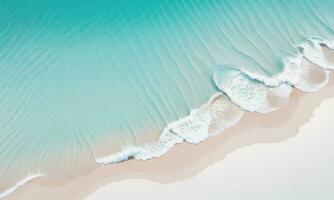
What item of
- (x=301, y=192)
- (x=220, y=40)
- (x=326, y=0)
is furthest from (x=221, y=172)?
(x=326, y=0)

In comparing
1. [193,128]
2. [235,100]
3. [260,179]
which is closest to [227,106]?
[235,100]

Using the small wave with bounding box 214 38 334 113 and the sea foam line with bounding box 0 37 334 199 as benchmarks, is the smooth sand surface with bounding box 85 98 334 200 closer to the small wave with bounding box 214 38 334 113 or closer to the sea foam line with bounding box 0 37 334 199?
the sea foam line with bounding box 0 37 334 199

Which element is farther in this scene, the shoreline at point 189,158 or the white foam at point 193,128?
the white foam at point 193,128

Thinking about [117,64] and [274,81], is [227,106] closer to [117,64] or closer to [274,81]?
[274,81]

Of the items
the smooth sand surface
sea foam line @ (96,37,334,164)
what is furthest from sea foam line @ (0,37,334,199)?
the smooth sand surface

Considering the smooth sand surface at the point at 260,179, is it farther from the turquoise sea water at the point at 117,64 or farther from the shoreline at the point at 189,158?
the turquoise sea water at the point at 117,64

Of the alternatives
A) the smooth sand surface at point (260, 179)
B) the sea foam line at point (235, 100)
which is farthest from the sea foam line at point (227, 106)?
the smooth sand surface at point (260, 179)
